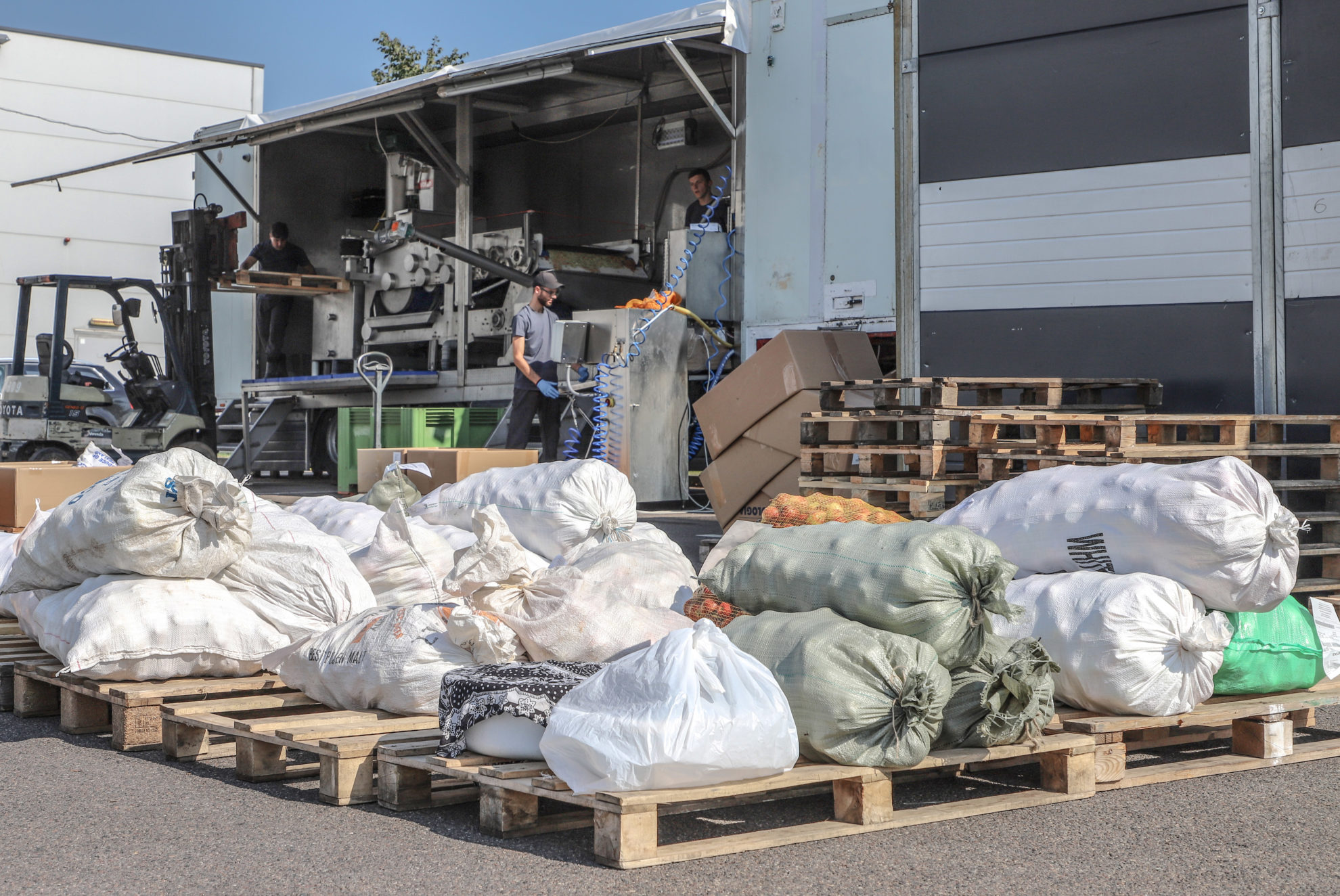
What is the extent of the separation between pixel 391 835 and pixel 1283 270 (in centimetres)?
505

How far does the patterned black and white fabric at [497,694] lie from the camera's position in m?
3.64

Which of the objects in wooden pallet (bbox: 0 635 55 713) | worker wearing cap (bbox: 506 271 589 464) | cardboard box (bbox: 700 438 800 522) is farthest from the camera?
worker wearing cap (bbox: 506 271 589 464)

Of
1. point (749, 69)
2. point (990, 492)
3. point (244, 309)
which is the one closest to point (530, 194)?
point (244, 309)

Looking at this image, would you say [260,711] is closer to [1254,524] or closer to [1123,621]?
[1123,621]

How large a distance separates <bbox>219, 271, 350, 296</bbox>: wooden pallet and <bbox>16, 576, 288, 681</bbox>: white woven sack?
10614 millimetres

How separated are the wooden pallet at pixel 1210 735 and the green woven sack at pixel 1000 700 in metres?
0.26

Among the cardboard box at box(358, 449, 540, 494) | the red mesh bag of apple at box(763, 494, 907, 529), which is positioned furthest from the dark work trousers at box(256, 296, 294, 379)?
the red mesh bag of apple at box(763, 494, 907, 529)

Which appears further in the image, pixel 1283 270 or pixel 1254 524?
pixel 1283 270

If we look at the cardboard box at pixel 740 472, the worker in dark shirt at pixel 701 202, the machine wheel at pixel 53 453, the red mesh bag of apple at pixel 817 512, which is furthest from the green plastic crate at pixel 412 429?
the red mesh bag of apple at pixel 817 512

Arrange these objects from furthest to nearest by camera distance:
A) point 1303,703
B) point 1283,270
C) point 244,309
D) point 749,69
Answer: point 244,309, point 749,69, point 1283,270, point 1303,703

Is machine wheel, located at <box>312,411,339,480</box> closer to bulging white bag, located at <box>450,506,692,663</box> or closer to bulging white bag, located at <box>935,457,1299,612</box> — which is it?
bulging white bag, located at <box>450,506,692,663</box>

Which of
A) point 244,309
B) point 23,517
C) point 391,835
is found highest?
point 244,309

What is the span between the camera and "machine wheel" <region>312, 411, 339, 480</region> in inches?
620

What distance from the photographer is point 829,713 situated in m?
3.57
